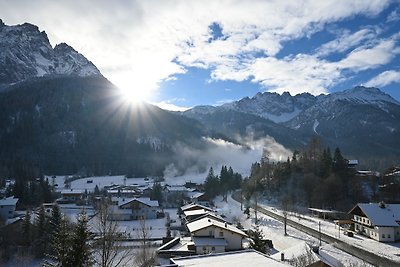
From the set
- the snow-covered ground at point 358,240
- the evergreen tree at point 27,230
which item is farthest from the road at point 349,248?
the evergreen tree at point 27,230

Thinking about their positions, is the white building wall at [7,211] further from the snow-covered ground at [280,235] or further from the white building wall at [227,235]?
the white building wall at [227,235]

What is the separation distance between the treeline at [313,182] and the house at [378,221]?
13576 mm

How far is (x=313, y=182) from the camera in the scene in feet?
257

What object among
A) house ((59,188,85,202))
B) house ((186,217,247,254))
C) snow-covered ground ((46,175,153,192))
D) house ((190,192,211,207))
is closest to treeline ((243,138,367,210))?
house ((190,192,211,207))

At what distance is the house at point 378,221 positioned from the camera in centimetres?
4962

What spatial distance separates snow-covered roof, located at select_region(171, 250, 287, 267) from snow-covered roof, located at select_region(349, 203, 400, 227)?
34.7 meters

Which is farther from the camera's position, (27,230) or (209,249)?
(27,230)

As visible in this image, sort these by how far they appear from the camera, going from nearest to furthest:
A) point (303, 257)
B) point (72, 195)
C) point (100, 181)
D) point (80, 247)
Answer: point (80, 247), point (303, 257), point (72, 195), point (100, 181)

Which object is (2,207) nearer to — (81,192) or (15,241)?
(15,241)

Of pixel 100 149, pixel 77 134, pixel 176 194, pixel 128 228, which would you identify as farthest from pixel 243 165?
pixel 128 228

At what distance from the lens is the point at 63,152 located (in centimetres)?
18012

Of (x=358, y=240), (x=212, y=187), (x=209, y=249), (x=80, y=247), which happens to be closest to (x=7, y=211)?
(x=209, y=249)

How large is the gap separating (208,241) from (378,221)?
23.4 metres

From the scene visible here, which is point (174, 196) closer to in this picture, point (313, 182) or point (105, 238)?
point (313, 182)
